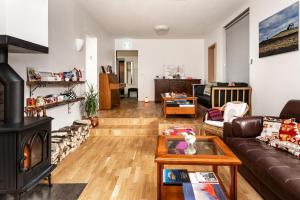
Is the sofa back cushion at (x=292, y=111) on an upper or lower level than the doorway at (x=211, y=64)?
lower

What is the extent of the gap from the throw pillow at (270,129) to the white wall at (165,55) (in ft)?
21.2

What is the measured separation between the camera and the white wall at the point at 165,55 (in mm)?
9084

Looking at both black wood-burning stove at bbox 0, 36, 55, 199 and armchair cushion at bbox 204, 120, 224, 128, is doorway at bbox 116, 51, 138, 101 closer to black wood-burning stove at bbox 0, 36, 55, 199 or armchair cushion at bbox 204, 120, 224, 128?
armchair cushion at bbox 204, 120, 224, 128

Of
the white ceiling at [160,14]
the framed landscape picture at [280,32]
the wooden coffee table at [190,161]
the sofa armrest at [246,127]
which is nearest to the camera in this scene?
the wooden coffee table at [190,161]

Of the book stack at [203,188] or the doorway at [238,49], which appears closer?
the book stack at [203,188]

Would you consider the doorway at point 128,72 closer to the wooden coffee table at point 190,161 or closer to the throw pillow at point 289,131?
the throw pillow at point 289,131

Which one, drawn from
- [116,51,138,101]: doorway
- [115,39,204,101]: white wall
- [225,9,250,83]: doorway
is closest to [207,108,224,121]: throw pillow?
[225,9,250,83]: doorway

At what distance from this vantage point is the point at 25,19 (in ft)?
7.45

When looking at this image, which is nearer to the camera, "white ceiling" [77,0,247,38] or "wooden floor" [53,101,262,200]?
"wooden floor" [53,101,262,200]

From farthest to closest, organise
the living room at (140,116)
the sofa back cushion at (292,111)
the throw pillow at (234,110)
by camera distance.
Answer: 1. the throw pillow at (234,110)
2. the sofa back cushion at (292,111)
3. the living room at (140,116)

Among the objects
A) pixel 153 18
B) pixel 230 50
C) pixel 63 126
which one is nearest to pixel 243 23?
pixel 230 50

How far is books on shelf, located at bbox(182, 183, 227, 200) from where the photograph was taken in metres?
1.73

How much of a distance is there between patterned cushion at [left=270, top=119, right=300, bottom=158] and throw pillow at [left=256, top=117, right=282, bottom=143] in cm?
13

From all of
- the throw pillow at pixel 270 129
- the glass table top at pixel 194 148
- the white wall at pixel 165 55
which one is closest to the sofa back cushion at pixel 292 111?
the throw pillow at pixel 270 129
